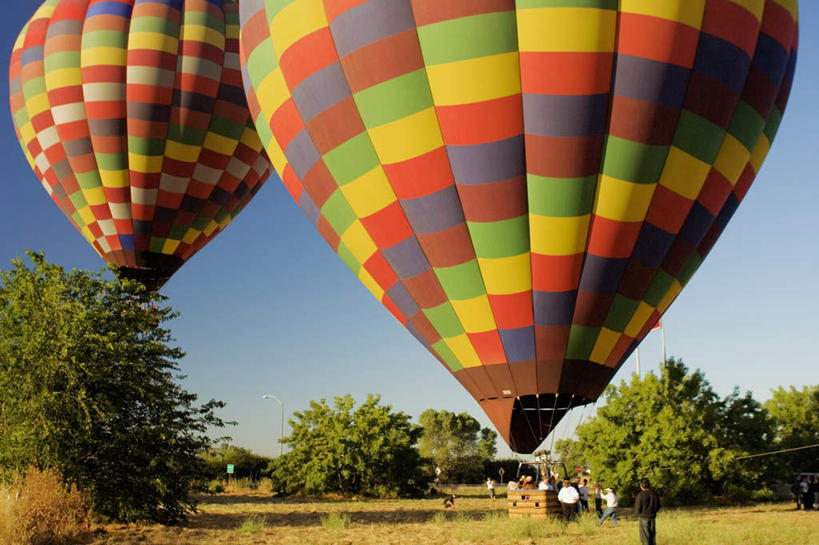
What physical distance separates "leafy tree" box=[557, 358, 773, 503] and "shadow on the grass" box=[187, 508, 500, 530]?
781 centimetres

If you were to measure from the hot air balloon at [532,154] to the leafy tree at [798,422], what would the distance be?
68.8 feet

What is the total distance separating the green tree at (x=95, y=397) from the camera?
11602 mm

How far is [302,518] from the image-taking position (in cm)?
1556

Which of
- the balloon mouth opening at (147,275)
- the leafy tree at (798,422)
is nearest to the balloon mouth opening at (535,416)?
the balloon mouth opening at (147,275)

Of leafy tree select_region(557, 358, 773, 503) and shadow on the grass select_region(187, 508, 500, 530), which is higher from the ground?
leafy tree select_region(557, 358, 773, 503)

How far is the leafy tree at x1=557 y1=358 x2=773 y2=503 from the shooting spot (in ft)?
72.6

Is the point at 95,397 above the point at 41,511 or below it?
above

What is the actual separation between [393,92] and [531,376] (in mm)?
4884

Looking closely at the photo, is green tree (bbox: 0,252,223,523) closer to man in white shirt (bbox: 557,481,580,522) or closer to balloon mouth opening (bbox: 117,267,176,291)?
balloon mouth opening (bbox: 117,267,176,291)

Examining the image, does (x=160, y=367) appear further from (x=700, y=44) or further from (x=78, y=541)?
(x=700, y=44)

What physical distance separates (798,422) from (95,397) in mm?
31918

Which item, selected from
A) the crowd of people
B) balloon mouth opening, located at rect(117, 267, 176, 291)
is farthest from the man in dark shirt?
balloon mouth opening, located at rect(117, 267, 176, 291)

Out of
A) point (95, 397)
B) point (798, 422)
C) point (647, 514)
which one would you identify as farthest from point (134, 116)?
point (798, 422)

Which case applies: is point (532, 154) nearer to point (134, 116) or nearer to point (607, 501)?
point (607, 501)
